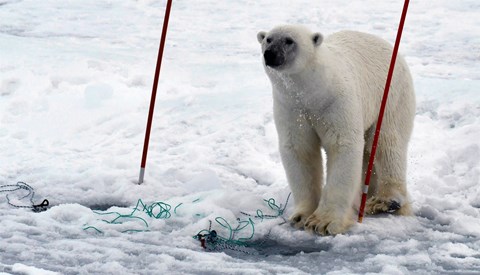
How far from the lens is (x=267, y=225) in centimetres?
479

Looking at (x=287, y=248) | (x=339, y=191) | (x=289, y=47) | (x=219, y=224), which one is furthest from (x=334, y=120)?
(x=219, y=224)

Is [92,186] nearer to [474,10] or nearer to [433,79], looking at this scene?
[433,79]

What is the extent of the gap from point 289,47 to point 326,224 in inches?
41.9

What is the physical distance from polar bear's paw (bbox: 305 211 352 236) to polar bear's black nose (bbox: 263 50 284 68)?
99 centimetres

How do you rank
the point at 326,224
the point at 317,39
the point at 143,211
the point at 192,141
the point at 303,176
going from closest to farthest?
the point at 317,39 < the point at 326,224 < the point at 303,176 < the point at 143,211 < the point at 192,141

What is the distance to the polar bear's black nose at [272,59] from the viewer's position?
4.29 meters

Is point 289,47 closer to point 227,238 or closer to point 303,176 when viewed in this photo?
point 303,176

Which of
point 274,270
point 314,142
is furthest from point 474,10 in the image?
point 274,270

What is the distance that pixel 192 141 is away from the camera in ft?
22.3

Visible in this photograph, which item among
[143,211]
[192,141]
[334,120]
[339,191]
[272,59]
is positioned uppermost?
[272,59]

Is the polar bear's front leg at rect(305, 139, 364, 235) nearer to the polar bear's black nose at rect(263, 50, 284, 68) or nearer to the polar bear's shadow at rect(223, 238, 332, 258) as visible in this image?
the polar bear's shadow at rect(223, 238, 332, 258)

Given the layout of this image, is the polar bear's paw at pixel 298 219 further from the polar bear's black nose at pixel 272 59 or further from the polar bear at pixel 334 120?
the polar bear's black nose at pixel 272 59

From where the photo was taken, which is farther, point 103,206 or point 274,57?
point 103,206

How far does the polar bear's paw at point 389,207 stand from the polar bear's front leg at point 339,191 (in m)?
0.44
